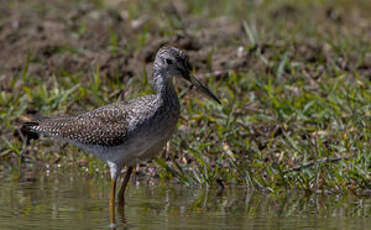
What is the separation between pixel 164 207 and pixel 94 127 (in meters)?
1.31

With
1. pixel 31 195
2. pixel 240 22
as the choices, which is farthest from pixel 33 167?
pixel 240 22

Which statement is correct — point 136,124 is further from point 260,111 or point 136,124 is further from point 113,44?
point 113,44

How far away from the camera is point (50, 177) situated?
8648mm

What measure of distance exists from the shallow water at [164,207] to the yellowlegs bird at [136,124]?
1.20 feet

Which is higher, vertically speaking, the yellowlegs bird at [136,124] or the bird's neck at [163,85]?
the bird's neck at [163,85]

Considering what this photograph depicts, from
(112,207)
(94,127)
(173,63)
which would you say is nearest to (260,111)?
(173,63)

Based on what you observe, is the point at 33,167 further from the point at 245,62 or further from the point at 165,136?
the point at 245,62

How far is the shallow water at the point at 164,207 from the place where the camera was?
625cm

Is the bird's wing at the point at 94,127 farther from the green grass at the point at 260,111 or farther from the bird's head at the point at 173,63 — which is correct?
the green grass at the point at 260,111

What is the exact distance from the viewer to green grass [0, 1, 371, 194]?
8.07 metres

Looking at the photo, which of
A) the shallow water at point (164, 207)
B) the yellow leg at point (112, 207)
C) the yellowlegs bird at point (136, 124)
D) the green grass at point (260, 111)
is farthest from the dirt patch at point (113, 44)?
the yellow leg at point (112, 207)

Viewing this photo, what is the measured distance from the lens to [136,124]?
7449mm

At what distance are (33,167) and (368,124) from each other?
3850 millimetres

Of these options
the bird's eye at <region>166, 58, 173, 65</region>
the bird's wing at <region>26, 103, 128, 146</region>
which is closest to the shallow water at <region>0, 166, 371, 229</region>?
the bird's wing at <region>26, 103, 128, 146</region>
